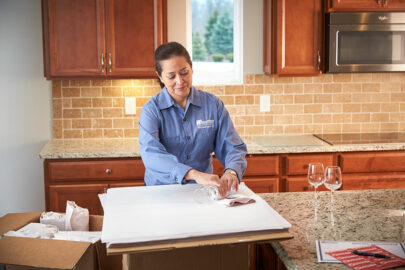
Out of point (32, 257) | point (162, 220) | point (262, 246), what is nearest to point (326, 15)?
point (262, 246)

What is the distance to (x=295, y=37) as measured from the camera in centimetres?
378

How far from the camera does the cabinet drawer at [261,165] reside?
358 cm

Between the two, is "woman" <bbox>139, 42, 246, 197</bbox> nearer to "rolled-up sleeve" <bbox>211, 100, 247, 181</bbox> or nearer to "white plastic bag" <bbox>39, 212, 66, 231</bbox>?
"rolled-up sleeve" <bbox>211, 100, 247, 181</bbox>

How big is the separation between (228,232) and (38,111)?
291 cm

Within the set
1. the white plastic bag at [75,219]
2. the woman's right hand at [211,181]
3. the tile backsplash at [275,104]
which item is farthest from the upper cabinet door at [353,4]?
the white plastic bag at [75,219]

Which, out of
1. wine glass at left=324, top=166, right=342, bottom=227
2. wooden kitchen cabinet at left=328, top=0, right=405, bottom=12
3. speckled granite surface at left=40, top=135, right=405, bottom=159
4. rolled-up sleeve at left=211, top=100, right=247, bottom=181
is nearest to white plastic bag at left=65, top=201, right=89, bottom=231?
rolled-up sleeve at left=211, top=100, right=247, bottom=181

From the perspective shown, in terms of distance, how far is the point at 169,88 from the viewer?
7.71ft

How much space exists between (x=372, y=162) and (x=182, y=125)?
6.11ft

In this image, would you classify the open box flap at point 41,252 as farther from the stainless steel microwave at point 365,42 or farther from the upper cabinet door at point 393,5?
the upper cabinet door at point 393,5

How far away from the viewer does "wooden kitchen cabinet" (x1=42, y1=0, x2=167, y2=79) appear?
138 inches

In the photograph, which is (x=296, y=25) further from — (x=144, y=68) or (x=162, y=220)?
(x=162, y=220)

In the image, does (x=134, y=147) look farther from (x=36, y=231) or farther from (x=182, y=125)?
(x=36, y=231)

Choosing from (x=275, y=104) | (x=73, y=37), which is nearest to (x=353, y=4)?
(x=275, y=104)

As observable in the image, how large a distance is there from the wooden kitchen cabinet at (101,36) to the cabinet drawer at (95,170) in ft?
2.16
